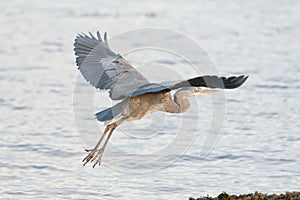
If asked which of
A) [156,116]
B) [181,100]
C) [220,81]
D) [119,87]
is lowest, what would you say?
[220,81]

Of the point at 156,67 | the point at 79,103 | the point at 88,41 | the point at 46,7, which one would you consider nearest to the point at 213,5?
the point at 46,7

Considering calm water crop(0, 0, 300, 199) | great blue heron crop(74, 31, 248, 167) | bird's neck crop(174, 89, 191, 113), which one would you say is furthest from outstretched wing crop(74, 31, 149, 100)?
calm water crop(0, 0, 300, 199)

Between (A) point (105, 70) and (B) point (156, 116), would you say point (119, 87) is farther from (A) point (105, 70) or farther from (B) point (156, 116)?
(B) point (156, 116)

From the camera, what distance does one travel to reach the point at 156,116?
11.4 m

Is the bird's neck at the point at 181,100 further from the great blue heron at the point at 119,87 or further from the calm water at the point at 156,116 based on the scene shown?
the calm water at the point at 156,116

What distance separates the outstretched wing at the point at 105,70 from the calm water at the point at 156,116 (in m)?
1.18

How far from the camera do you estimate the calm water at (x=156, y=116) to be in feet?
28.2

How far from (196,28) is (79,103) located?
530cm

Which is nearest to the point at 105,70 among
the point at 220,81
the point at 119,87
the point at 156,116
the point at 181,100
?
the point at 119,87

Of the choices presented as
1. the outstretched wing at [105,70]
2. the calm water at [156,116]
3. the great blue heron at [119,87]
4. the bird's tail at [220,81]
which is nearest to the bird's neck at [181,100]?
the great blue heron at [119,87]

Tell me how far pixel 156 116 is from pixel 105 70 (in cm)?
343

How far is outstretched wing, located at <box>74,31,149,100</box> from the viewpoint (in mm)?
7793

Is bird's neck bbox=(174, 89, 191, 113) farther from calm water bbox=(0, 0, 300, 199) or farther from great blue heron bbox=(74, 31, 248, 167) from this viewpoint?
calm water bbox=(0, 0, 300, 199)

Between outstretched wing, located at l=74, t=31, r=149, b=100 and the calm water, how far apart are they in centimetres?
118
